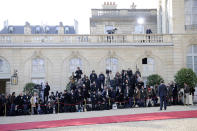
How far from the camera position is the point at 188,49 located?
82.3ft

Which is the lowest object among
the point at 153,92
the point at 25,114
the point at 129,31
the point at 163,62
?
the point at 25,114

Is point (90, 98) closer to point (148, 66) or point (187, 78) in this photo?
point (148, 66)

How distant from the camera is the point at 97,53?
81.6 feet

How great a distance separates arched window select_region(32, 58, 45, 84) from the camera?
2448 centimetres

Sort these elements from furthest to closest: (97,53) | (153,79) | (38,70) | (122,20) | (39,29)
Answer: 1. (39,29)
2. (122,20)
3. (97,53)
4. (38,70)
5. (153,79)

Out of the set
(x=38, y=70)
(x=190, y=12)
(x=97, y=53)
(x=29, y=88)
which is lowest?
(x=29, y=88)

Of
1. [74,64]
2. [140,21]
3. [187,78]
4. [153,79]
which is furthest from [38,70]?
[140,21]

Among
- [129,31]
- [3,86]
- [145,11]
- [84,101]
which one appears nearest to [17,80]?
[3,86]

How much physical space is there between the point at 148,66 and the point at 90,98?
280 inches

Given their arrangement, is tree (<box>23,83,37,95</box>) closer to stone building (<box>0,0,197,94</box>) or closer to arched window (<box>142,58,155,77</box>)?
stone building (<box>0,0,197,94</box>)

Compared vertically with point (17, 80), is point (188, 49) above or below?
above

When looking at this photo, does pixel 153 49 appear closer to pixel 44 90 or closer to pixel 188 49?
pixel 188 49

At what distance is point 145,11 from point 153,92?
Result: 12.7 meters

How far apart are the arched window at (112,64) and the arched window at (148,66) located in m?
2.37
